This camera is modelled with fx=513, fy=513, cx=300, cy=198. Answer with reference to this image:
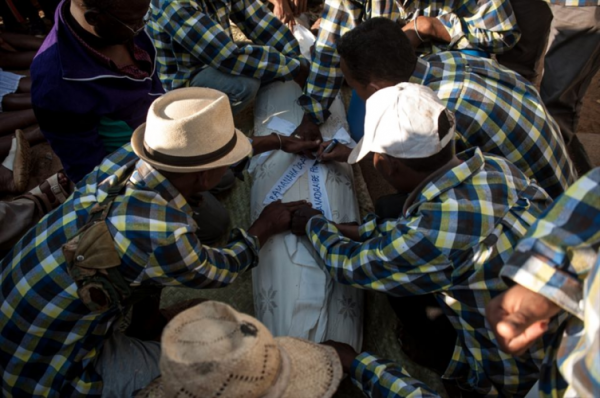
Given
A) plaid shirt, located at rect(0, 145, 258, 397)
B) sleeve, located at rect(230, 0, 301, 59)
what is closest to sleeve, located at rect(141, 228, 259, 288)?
plaid shirt, located at rect(0, 145, 258, 397)

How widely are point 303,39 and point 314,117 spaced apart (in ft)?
3.48

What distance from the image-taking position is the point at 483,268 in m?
1.88

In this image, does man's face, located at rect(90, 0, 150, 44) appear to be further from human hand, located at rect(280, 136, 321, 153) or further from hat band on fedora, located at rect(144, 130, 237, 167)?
human hand, located at rect(280, 136, 321, 153)

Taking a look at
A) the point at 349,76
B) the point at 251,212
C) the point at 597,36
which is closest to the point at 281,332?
the point at 251,212

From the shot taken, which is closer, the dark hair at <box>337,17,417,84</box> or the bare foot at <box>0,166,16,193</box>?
the dark hair at <box>337,17,417,84</box>

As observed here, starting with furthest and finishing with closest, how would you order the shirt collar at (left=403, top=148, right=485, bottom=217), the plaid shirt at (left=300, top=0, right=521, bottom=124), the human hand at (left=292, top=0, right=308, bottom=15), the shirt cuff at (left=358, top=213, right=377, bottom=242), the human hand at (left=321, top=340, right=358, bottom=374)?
1. the human hand at (left=292, top=0, right=308, bottom=15)
2. the plaid shirt at (left=300, top=0, right=521, bottom=124)
3. the shirt cuff at (left=358, top=213, right=377, bottom=242)
4. the human hand at (left=321, top=340, right=358, bottom=374)
5. the shirt collar at (left=403, top=148, right=485, bottom=217)

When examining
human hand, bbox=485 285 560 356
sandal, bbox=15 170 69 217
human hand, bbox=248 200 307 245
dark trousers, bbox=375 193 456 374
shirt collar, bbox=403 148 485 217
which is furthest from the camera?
sandal, bbox=15 170 69 217

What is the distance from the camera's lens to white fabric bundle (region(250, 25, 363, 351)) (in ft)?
7.63

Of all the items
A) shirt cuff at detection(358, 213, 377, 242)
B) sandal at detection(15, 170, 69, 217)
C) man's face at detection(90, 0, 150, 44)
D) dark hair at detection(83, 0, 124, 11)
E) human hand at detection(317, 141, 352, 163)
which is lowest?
sandal at detection(15, 170, 69, 217)

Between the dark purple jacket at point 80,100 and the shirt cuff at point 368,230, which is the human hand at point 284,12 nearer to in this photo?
the dark purple jacket at point 80,100

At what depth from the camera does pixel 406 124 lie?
199cm

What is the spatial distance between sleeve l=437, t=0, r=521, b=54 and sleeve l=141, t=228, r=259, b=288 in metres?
2.09

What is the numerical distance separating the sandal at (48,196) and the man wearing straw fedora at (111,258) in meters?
1.23

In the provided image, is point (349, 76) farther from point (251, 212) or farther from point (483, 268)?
point (483, 268)
